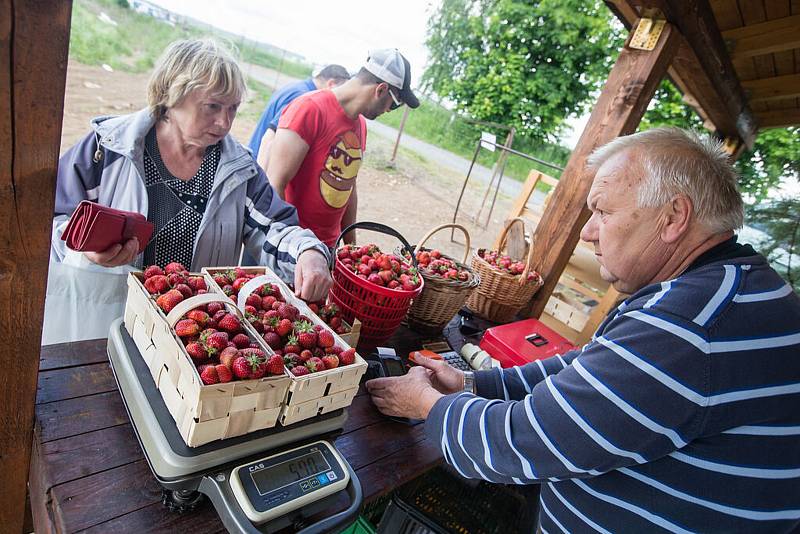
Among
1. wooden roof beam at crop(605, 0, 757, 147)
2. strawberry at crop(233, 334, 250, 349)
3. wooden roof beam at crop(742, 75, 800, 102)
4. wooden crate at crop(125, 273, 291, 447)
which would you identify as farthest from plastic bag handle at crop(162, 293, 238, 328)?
wooden roof beam at crop(742, 75, 800, 102)

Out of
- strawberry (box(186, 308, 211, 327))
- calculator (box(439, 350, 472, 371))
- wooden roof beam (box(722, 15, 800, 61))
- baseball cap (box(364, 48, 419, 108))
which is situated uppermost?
wooden roof beam (box(722, 15, 800, 61))

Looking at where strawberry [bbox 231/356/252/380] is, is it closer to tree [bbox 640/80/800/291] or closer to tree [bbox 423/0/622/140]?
tree [bbox 640/80/800/291]

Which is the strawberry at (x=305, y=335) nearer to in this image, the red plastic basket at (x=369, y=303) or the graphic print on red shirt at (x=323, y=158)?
the red plastic basket at (x=369, y=303)

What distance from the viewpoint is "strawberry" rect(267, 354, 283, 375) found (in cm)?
98

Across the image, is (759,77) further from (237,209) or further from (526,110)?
(526,110)

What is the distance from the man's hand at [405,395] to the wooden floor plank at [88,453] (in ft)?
2.28

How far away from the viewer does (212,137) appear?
5.53 ft

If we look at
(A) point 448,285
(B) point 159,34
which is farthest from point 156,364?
(B) point 159,34

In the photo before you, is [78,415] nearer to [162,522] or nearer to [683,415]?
[162,522]

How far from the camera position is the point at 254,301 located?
127 centimetres

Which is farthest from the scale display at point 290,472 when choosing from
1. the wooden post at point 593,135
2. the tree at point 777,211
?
the tree at point 777,211

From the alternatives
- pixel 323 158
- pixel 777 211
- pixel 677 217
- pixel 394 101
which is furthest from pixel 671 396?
pixel 777 211

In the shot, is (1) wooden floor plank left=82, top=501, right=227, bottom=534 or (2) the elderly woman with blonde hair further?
(2) the elderly woman with blonde hair

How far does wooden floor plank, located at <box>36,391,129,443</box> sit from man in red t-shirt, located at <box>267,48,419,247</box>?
1436 millimetres
